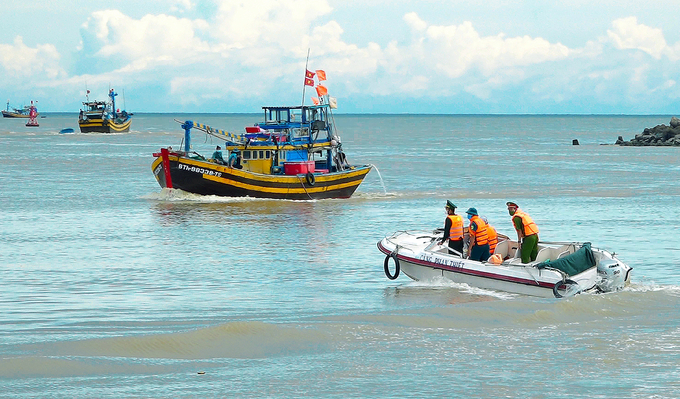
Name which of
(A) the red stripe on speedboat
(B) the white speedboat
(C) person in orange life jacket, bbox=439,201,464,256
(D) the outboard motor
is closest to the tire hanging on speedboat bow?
(B) the white speedboat

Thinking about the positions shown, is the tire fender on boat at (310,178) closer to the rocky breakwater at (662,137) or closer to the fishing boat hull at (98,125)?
the rocky breakwater at (662,137)

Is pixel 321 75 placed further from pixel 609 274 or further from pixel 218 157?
pixel 609 274

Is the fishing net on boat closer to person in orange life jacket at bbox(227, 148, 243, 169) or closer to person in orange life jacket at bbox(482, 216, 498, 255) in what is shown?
person in orange life jacket at bbox(482, 216, 498, 255)

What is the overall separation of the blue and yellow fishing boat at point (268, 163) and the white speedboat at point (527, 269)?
15.5 meters

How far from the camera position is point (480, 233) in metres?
16.1

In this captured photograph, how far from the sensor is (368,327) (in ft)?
44.9

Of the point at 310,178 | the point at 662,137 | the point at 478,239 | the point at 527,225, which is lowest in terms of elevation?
the point at 310,178

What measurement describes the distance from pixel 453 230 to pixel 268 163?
16.9m

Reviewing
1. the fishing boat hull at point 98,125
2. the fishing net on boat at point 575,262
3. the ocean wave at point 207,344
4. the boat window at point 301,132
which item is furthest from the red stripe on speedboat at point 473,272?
the fishing boat hull at point 98,125

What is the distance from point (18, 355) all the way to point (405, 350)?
16.4 ft

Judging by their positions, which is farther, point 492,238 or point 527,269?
point 492,238

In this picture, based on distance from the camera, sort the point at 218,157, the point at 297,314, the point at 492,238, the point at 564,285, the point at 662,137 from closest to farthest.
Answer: the point at 297,314 → the point at 564,285 → the point at 492,238 → the point at 218,157 → the point at 662,137

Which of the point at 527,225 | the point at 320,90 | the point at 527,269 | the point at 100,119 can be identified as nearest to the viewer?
the point at 527,269

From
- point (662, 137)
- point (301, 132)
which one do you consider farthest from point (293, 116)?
point (662, 137)
